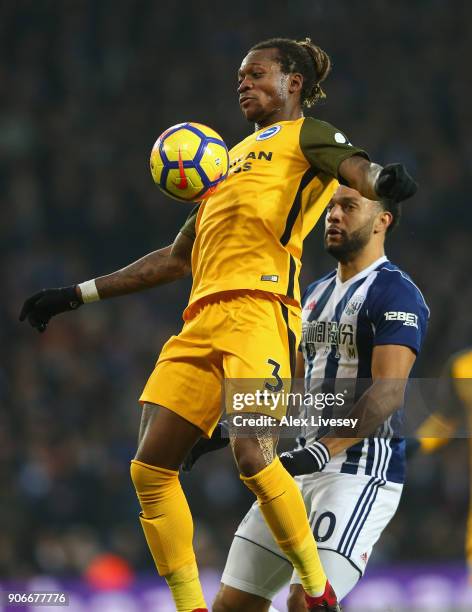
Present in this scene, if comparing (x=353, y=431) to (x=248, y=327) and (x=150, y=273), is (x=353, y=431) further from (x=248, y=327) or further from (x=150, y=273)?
(x=150, y=273)

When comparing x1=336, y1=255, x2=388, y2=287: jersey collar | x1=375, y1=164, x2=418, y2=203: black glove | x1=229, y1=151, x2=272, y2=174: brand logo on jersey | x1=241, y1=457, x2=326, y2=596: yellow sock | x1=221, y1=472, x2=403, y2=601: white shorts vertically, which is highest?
x1=229, y1=151, x2=272, y2=174: brand logo on jersey

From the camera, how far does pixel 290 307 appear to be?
152 inches

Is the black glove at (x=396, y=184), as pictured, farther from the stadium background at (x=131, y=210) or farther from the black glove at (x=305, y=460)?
the stadium background at (x=131, y=210)

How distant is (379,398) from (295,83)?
125 centimetres

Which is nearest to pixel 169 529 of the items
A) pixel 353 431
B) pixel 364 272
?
pixel 353 431

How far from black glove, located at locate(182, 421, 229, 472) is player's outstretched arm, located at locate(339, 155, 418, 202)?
3.49ft

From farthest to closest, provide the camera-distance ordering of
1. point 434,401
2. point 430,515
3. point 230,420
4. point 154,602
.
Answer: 1. point 430,515
2. point 154,602
3. point 434,401
4. point 230,420

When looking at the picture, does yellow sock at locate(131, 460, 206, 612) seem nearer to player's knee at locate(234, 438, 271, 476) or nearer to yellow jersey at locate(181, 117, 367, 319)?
player's knee at locate(234, 438, 271, 476)

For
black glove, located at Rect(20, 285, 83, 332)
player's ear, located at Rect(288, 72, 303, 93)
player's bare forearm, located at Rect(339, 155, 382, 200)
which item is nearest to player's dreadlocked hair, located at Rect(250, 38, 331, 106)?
player's ear, located at Rect(288, 72, 303, 93)

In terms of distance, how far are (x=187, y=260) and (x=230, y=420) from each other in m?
0.86

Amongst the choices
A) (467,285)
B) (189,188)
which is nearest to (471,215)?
(467,285)

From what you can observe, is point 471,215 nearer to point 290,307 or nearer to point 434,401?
point 434,401

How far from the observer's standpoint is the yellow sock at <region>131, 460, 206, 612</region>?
373 centimetres

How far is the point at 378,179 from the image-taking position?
3402mm
